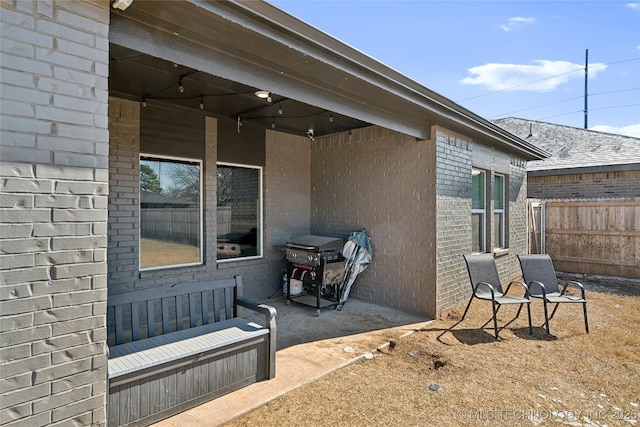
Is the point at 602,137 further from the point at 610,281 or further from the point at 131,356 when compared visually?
the point at 131,356

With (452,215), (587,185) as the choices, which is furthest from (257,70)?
(587,185)

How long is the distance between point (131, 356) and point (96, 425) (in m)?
0.55

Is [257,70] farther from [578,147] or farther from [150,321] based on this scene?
[578,147]

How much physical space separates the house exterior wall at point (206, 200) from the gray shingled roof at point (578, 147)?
8393 millimetres

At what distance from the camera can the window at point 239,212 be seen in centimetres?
545

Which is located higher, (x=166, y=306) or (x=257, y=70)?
(x=257, y=70)

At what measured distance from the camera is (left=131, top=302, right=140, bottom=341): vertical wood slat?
298 centimetres

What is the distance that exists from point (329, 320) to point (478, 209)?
147 inches

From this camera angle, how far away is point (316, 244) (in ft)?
17.6

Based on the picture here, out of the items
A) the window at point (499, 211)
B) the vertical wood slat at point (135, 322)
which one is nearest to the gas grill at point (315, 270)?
the vertical wood slat at point (135, 322)

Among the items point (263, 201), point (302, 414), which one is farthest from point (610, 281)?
point (302, 414)

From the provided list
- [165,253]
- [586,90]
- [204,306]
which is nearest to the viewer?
[204,306]

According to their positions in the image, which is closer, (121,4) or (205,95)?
(121,4)

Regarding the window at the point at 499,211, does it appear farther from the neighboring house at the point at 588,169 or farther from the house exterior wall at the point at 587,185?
the house exterior wall at the point at 587,185
